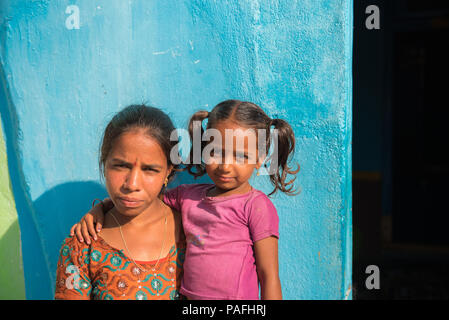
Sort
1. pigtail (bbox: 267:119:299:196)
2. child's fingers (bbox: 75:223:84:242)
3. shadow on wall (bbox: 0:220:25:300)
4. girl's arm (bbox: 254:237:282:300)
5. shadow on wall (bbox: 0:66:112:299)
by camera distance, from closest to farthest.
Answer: girl's arm (bbox: 254:237:282:300) → child's fingers (bbox: 75:223:84:242) → pigtail (bbox: 267:119:299:196) → shadow on wall (bbox: 0:66:112:299) → shadow on wall (bbox: 0:220:25:300)

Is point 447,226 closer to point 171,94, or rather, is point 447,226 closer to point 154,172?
point 171,94

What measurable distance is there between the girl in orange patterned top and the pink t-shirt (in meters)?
0.13

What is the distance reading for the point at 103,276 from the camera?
1.68 metres

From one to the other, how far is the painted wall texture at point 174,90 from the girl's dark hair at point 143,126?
19.1 inches

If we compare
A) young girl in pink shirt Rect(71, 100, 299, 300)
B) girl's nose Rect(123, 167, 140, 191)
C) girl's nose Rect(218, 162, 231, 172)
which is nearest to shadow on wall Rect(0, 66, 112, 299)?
young girl in pink shirt Rect(71, 100, 299, 300)

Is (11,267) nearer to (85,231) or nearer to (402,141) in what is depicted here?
(85,231)

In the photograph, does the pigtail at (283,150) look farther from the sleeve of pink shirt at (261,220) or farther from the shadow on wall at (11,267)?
the shadow on wall at (11,267)

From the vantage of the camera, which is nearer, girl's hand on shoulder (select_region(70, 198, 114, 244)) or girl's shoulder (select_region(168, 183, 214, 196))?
girl's hand on shoulder (select_region(70, 198, 114, 244))

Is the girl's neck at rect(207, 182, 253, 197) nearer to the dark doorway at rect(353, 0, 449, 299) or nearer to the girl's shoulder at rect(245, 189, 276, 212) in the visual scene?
the girl's shoulder at rect(245, 189, 276, 212)

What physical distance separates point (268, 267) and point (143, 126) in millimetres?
740

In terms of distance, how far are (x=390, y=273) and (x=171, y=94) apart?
11.8ft

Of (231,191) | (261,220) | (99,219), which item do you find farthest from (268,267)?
(99,219)

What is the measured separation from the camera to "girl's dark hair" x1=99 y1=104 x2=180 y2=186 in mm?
1688
